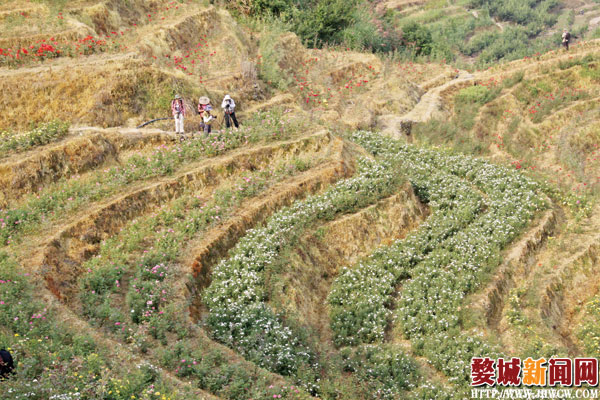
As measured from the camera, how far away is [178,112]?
56.6 feet

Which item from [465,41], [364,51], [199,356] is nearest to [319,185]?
[199,356]

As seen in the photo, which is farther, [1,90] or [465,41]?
[465,41]

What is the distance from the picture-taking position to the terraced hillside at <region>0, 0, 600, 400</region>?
1066 cm

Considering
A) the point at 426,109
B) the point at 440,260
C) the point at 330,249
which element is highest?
the point at 426,109

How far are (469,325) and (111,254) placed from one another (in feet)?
29.0

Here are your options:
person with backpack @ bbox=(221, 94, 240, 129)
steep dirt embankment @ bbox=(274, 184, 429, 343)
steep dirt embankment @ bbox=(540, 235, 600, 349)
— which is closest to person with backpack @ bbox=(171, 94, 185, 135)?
person with backpack @ bbox=(221, 94, 240, 129)

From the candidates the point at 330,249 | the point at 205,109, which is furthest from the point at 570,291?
the point at 205,109

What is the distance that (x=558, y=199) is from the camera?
66.9 ft

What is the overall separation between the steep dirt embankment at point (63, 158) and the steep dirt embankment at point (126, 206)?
1900 mm

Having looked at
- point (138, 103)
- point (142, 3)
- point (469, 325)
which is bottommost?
point (469, 325)

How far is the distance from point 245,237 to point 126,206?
10.5 feet

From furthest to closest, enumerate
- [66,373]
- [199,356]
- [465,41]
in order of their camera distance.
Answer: [465,41]
[199,356]
[66,373]

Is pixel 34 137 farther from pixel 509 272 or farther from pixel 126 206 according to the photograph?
pixel 509 272

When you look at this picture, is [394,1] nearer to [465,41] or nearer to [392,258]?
[465,41]
